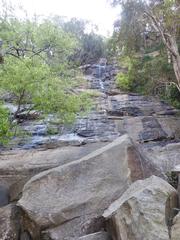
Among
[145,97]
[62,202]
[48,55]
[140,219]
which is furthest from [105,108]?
[140,219]

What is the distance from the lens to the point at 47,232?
556cm

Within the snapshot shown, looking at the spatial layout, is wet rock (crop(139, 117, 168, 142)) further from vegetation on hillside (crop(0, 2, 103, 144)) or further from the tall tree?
vegetation on hillside (crop(0, 2, 103, 144))

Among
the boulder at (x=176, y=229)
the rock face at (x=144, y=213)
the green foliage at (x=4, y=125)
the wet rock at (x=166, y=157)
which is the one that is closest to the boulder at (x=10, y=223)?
the rock face at (x=144, y=213)

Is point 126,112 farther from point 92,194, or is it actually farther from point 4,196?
point 92,194

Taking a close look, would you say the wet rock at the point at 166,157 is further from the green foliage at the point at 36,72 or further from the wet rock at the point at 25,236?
the wet rock at the point at 25,236

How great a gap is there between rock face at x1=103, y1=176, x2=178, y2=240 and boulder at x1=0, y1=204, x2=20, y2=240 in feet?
6.61

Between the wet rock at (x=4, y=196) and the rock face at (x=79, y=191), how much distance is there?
4.86ft

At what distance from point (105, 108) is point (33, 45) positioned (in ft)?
20.1

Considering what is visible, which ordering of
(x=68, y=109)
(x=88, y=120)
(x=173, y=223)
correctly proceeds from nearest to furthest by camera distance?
(x=173, y=223)
(x=68, y=109)
(x=88, y=120)

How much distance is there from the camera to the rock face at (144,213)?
14.6 feet

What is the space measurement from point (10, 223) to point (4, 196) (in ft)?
5.01

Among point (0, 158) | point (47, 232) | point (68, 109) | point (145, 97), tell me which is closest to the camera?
point (47, 232)

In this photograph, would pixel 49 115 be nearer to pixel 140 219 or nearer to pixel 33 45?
pixel 33 45

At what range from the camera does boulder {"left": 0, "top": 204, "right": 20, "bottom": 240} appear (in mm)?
5812
